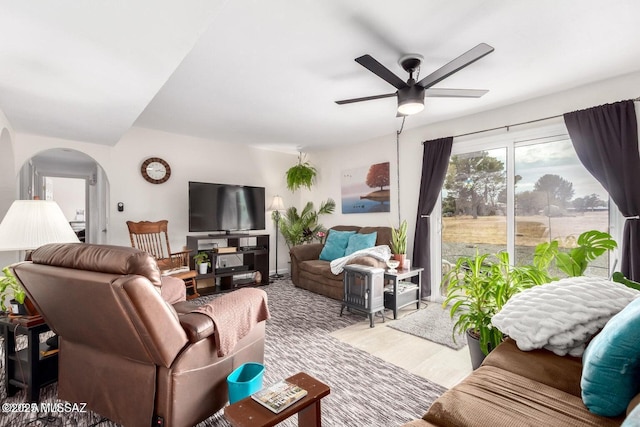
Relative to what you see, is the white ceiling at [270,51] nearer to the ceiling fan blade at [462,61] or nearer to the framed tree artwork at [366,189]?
the ceiling fan blade at [462,61]

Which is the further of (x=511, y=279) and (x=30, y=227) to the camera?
(x=511, y=279)

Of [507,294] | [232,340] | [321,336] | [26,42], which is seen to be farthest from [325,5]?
[321,336]

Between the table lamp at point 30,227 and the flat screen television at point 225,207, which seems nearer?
the table lamp at point 30,227

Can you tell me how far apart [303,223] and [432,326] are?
9.82ft

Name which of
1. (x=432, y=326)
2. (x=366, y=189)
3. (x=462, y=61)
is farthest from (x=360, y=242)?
(x=462, y=61)

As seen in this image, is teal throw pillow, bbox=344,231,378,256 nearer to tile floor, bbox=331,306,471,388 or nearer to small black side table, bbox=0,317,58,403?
tile floor, bbox=331,306,471,388

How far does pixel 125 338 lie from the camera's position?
1360 mm

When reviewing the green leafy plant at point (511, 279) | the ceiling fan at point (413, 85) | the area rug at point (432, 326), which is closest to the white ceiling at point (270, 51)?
the ceiling fan at point (413, 85)

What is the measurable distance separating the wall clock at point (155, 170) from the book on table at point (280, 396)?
13.1 feet

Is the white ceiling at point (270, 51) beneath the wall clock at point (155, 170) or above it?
above

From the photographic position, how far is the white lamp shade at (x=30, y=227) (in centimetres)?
178

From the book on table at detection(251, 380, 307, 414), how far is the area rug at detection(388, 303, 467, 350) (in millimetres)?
1788

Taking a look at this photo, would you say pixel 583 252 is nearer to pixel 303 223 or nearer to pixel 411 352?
pixel 411 352

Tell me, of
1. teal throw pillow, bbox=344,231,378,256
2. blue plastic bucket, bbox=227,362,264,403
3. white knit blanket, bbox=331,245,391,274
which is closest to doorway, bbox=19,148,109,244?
white knit blanket, bbox=331,245,391,274
